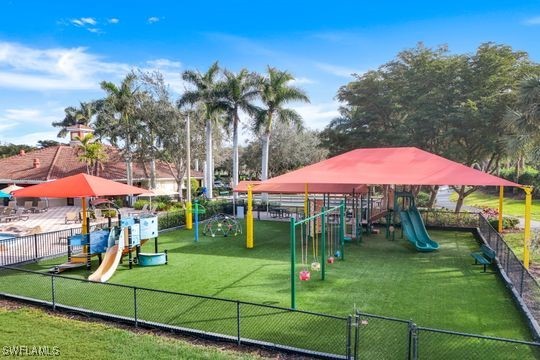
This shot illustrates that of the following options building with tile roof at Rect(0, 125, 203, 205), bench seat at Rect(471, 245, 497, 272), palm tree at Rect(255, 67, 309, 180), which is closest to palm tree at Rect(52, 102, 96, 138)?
building with tile roof at Rect(0, 125, 203, 205)

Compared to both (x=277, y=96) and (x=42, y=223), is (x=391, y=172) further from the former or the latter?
(x=42, y=223)

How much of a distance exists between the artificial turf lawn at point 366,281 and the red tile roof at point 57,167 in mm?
24282

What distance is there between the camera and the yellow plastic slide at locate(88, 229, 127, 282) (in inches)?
475

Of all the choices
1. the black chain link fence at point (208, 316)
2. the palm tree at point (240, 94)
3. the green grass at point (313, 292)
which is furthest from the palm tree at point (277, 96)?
the black chain link fence at point (208, 316)

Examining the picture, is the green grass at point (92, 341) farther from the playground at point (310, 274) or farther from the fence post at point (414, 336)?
the fence post at point (414, 336)

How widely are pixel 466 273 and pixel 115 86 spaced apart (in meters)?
32.6

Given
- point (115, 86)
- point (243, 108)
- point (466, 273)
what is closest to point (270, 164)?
point (243, 108)

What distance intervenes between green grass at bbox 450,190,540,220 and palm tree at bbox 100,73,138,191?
31.2 m

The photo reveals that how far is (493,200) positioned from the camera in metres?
42.6

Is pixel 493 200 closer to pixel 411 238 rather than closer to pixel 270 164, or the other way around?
pixel 270 164

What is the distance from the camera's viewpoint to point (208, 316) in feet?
28.8

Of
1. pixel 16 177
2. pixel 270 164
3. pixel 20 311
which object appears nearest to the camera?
pixel 20 311

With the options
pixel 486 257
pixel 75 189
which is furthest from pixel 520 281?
pixel 75 189

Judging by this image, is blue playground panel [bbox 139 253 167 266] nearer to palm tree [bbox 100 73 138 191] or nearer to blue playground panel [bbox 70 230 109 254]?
blue playground panel [bbox 70 230 109 254]
